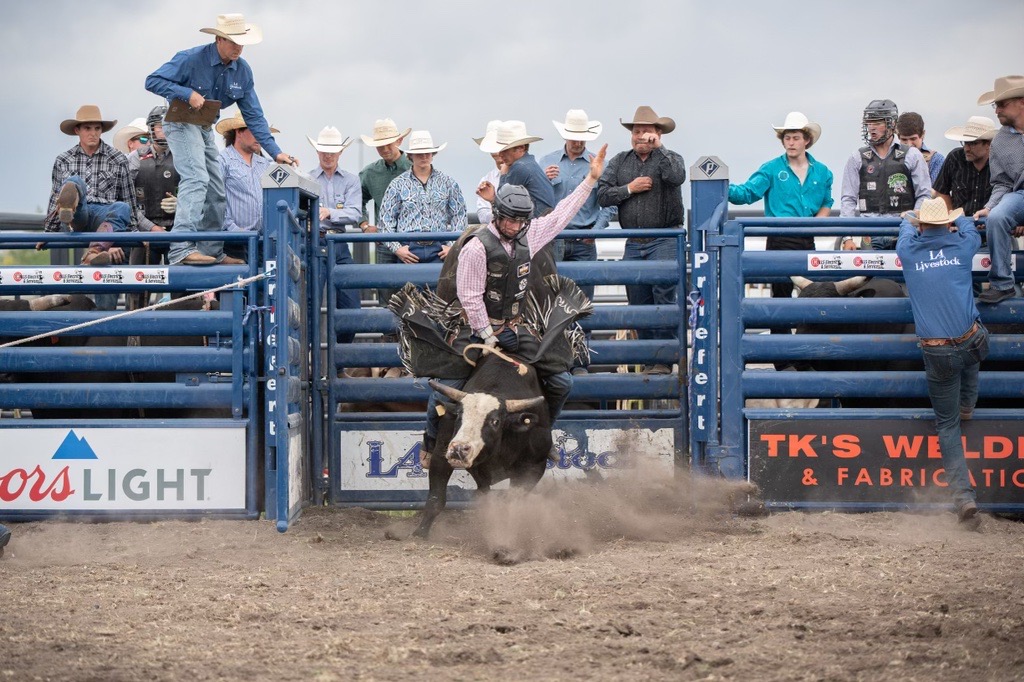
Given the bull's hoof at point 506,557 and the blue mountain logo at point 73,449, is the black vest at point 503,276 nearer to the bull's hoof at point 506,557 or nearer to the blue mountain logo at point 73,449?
the bull's hoof at point 506,557

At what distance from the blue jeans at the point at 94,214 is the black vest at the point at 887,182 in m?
5.36

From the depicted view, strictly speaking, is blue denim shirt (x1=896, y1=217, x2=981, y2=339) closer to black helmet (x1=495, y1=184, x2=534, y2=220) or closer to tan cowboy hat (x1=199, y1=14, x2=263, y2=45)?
black helmet (x1=495, y1=184, x2=534, y2=220)

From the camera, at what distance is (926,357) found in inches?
286

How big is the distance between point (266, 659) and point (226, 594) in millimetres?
1208

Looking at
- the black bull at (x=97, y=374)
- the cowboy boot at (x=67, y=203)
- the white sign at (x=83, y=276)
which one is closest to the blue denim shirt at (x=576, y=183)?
the black bull at (x=97, y=374)

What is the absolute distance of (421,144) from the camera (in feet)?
30.0

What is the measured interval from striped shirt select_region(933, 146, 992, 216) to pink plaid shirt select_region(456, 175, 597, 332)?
2.94 m

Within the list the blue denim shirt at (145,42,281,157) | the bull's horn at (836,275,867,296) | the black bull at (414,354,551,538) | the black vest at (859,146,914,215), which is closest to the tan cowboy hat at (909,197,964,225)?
the bull's horn at (836,275,867,296)

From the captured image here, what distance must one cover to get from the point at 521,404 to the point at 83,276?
302 centimetres

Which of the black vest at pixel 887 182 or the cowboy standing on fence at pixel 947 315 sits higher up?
the black vest at pixel 887 182

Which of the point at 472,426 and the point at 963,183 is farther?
the point at 963,183

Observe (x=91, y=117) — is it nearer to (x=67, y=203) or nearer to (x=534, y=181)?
(x=67, y=203)

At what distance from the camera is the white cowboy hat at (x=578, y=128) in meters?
9.18

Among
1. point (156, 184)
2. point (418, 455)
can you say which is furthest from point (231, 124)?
point (418, 455)
